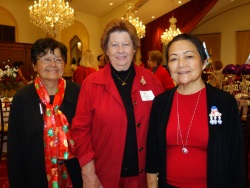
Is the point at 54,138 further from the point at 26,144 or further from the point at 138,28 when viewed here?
the point at 138,28

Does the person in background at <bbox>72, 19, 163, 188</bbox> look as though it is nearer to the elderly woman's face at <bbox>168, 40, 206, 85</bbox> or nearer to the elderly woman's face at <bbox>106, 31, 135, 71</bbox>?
→ the elderly woman's face at <bbox>106, 31, 135, 71</bbox>

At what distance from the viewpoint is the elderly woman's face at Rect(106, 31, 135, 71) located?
186cm

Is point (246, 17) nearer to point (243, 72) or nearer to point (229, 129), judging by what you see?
point (243, 72)

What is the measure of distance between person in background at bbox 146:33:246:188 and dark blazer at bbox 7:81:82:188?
0.81m

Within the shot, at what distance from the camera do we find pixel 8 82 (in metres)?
4.95

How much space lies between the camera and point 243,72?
14.1ft

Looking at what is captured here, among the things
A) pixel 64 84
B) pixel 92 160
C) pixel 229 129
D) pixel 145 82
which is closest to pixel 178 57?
pixel 145 82

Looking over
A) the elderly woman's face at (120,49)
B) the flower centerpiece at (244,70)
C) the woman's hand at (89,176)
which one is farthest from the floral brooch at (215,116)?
the flower centerpiece at (244,70)

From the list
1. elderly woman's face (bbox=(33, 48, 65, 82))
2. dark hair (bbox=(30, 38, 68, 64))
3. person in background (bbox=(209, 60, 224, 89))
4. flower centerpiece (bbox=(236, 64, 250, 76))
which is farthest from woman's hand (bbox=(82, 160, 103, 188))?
person in background (bbox=(209, 60, 224, 89))

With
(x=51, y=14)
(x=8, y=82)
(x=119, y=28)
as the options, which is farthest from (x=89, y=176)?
(x=51, y=14)

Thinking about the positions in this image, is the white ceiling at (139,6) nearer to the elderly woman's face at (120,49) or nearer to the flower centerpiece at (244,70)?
the flower centerpiece at (244,70)

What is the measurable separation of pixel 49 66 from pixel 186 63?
3.41ft

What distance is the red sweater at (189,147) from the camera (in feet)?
4.95

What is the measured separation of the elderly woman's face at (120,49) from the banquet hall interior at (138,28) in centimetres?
599
